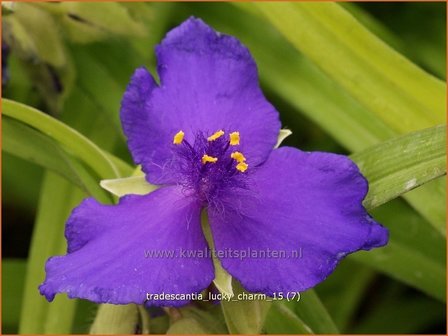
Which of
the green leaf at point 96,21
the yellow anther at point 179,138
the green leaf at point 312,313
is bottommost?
the green leaf at point 312,313

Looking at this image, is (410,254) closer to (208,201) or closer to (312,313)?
(312,313)

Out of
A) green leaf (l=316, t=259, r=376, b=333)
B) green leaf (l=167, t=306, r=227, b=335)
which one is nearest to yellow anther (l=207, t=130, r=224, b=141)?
green leaf (l=167, t=306, r=227, b=335)

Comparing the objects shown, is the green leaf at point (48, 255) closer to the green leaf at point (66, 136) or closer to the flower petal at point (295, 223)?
the green leaf at point (66, 136)

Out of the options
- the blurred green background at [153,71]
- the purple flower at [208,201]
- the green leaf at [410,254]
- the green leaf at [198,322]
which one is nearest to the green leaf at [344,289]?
the blurred green background at [153,71]

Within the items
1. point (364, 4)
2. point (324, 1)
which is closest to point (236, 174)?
point (324, 1)

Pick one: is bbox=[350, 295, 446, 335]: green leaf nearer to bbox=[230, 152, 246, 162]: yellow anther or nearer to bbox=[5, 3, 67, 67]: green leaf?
bbox=[230, 152, 246, 162]: yellow anther

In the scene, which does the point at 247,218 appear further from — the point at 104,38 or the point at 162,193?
the point at 104,38
